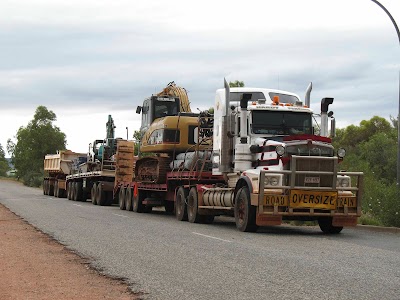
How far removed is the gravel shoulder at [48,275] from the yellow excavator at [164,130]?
10066 mm

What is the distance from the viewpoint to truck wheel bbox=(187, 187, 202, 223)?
21828 millimetres

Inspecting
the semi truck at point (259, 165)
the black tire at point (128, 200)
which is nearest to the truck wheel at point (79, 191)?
the black tire at point (128, 200)

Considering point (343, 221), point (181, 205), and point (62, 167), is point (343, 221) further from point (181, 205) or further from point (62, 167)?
point (62, 167)

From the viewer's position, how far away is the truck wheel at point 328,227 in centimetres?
1884

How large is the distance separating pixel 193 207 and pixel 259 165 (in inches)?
151

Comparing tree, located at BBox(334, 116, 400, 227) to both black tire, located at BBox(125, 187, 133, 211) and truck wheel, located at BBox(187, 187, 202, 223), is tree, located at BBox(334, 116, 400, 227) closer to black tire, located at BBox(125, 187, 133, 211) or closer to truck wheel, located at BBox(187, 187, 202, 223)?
truck wheel, located at BBox(187, 187, 202, 223)

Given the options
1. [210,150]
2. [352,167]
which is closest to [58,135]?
[352,167]

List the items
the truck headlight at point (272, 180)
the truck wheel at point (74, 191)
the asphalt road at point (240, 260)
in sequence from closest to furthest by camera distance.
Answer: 1. the asphalt road at point (240, 260)
2. the truck headlight at point (272, 180)
3. the truck wheel at point (74, 191)

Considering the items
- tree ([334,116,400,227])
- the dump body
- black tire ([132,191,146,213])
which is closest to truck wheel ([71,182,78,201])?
the dump body

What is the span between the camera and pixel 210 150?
74.6 ft

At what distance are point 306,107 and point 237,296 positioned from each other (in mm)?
11726

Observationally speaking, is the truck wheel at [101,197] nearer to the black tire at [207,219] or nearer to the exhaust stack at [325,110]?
the black tire at [207,219]

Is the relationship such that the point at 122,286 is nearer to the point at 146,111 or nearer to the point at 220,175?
the point at 220,175

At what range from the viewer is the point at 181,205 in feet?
76.5
